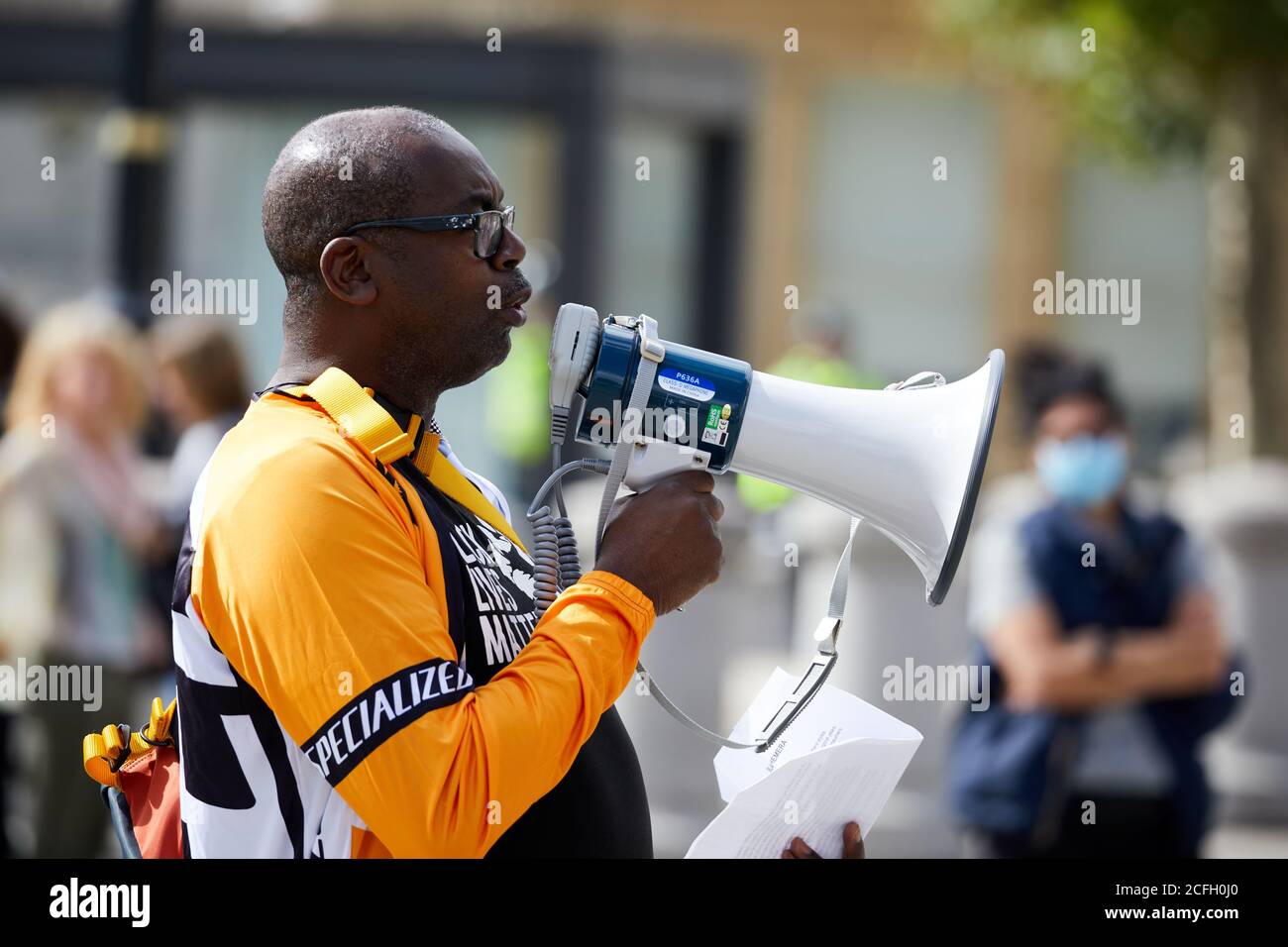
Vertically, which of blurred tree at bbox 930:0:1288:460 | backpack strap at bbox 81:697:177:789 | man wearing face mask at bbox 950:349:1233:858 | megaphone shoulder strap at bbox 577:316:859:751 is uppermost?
Answer: blurred tree at bbox 930:0:1288:460

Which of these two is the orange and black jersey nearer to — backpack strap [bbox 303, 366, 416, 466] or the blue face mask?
backpack strap [bbox 303, 366, 416, 466]

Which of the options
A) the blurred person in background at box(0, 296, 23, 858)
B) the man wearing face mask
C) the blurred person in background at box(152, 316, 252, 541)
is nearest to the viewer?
the man wearing face mask

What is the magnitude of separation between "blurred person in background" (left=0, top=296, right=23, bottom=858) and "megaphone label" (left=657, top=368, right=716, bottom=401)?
10.5 ft

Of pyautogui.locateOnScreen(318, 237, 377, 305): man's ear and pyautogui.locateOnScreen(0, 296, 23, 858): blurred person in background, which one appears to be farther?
pyautogui.locateOnScreen(0, 296, 23, 858): blurred person in background

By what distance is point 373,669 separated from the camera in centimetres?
176

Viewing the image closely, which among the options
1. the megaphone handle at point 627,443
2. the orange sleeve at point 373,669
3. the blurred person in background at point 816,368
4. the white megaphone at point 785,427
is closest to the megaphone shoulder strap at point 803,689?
the white megaphone at point 785,427

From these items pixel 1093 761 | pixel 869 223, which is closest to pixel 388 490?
pixel 1093 761

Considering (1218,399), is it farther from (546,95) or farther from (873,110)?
(873,110)

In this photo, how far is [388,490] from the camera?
1.90 meters

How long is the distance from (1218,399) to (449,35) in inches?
223

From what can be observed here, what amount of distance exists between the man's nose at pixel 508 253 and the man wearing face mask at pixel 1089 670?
8.25 feet

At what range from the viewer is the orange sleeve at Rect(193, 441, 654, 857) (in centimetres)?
175

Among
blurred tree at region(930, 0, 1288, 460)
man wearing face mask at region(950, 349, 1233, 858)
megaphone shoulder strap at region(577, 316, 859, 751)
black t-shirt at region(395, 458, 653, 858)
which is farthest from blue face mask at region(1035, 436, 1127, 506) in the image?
blurred tree at region(930, 0, 1288, 460)
